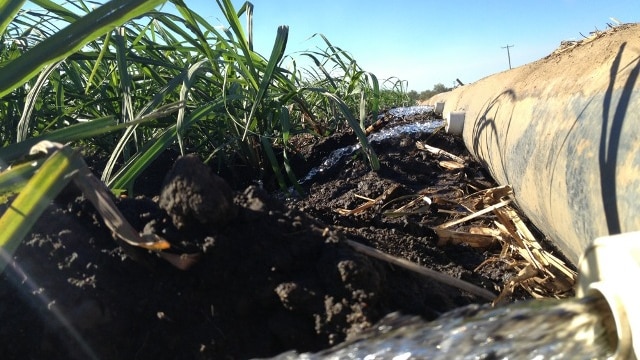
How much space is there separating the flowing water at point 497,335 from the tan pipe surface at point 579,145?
10.1 inches

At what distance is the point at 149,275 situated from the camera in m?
1.09

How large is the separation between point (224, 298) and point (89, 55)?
150 cm

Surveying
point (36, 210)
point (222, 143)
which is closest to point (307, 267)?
point (36, 210)

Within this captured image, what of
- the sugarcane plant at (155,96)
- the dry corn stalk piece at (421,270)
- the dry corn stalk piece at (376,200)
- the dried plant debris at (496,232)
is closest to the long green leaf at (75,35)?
the sugarcane plant at (155,96)

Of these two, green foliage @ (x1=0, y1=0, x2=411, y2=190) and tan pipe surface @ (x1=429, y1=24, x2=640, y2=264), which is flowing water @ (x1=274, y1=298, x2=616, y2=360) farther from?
green foliage @ (x1=0, y1=0, x2=411, y2=190)

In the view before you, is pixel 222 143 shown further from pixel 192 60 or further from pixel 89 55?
pixel 89 55

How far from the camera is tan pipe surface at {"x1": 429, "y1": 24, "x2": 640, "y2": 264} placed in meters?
1.07

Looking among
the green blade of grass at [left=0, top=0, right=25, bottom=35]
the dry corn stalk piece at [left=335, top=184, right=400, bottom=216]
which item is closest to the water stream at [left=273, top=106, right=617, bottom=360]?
the green blade of grass at [left=0, top=0, right=25, bottom=35]

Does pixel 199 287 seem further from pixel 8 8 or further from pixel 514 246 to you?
pixel 514 246

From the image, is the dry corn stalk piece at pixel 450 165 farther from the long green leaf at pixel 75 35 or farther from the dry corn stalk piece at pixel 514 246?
the long green leaf at pixel 75 35

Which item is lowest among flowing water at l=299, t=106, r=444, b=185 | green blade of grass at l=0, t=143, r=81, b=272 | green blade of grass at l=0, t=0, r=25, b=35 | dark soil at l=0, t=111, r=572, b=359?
dark soil at l=0, t=111, r=572, b=359

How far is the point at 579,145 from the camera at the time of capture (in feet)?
4.30

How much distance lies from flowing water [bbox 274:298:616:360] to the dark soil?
5cm

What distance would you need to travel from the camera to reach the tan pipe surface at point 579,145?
1.07 m
